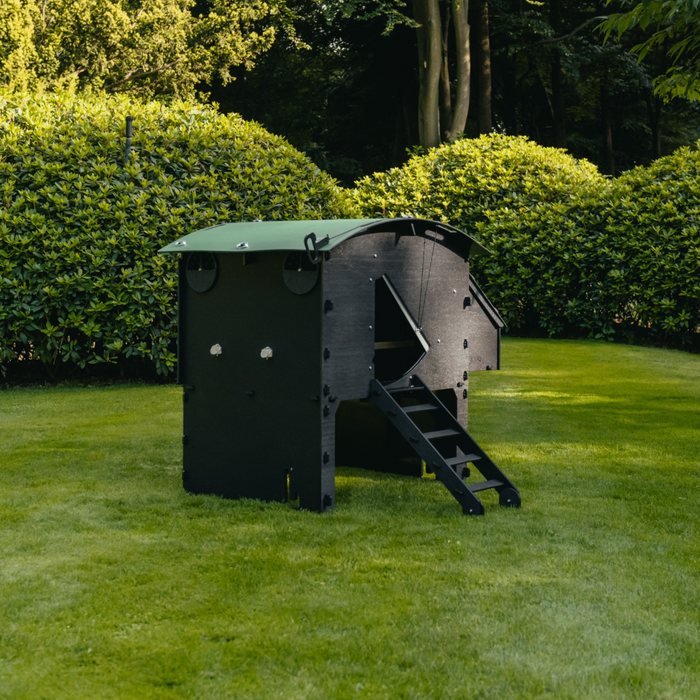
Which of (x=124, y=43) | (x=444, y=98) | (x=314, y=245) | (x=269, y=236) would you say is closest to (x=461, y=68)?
(x=444, y=98)

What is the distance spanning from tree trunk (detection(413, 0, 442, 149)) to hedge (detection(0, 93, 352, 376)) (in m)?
9.65

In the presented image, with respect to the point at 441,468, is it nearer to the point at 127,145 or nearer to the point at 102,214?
the point at 102,214

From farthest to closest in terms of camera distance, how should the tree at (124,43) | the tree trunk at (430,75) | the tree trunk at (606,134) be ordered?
the tree trunk at (606,134)
the tree trunk at (430,75)
the tree at (124,43)

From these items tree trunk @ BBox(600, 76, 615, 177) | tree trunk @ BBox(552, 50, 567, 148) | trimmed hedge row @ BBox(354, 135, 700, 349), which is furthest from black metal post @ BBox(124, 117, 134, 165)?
tree trunk @ BBox(600, 76, 615, 177)

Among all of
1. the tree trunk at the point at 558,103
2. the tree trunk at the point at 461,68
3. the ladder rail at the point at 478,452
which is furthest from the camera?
the tree trunk at the point at 558,103

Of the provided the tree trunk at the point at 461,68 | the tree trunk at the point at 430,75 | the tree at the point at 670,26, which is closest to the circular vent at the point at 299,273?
the tree at the point at 670,26

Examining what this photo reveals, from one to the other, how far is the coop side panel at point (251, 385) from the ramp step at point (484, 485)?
0.97 meters

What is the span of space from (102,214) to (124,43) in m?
12.9

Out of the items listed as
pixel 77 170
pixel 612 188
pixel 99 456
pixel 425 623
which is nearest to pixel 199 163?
pixel 77 170

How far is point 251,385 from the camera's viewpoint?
5.80m

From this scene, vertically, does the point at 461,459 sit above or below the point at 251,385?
below

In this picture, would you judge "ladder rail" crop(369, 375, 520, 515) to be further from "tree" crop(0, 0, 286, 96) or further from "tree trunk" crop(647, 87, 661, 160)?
"tree trunk" crop(647, 87, 661, 160)

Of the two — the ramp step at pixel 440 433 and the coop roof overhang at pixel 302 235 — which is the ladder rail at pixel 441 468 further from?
the coop roof overhang at pixel 302 235

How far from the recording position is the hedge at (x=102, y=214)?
10.0 meters
